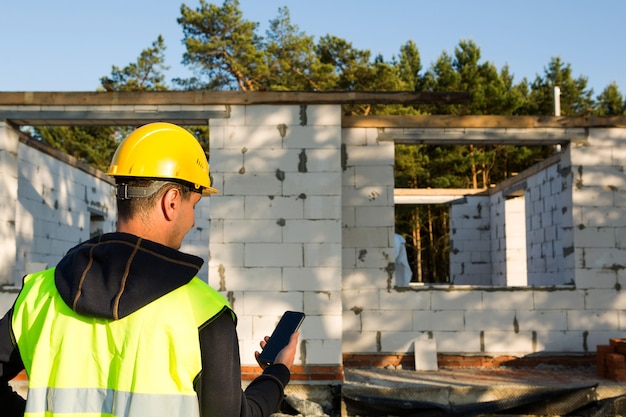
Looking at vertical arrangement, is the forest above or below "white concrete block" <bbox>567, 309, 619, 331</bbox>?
above

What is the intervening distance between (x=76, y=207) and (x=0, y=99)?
5149 millimetres

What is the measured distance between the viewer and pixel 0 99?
7766mm

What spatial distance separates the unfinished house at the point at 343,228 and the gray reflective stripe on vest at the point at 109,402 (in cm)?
616

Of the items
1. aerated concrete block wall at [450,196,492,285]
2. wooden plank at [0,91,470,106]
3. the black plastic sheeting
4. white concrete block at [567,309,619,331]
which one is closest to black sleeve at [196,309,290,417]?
the black plastic sheeting

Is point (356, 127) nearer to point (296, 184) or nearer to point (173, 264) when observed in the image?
point (296, 184)

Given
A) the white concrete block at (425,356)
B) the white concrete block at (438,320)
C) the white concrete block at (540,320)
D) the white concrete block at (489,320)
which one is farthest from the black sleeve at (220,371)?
the white concrete block at (540,320)

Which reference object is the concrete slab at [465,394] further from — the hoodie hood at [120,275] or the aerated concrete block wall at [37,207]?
the hoodie hood at [120,275]

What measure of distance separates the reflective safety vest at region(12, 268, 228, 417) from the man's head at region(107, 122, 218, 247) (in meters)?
0.18

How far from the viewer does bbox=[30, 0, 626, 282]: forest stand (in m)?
28.0

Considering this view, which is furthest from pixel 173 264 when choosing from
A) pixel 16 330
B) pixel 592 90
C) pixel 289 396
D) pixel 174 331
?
pixel 592 90

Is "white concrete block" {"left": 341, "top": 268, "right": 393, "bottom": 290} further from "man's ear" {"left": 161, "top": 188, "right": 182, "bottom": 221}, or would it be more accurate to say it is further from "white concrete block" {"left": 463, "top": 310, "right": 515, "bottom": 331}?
"man's ear" {"left": 161, "top": 188, "right": 182, "bottom": 221}

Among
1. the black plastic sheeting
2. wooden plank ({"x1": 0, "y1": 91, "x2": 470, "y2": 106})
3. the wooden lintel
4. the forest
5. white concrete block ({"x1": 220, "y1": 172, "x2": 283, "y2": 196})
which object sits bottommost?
the black plastic sheeting

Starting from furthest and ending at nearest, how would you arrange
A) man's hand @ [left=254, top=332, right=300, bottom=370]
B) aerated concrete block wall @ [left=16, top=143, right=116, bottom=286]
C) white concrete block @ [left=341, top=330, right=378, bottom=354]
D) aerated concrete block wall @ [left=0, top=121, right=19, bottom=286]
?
aerated concrete block wall @ [left=16, top=143, right=116, bottom=286]
white concrete block @ [left=341, top=330, right=378, bottom=354]
aerated concrete block wall @ [left=0, top=121, right=19, bottom=286]
man's hand @ [left=254, top=332, right=300, bottom=370]

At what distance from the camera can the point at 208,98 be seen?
768cm
